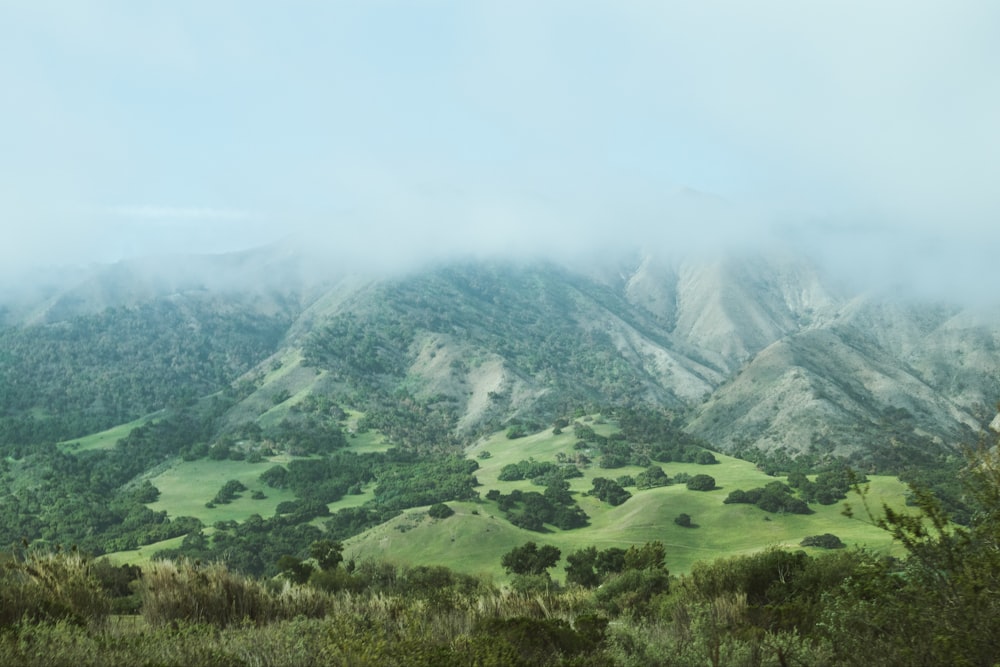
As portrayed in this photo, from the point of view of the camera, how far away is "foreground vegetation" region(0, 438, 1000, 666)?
27.3 ft

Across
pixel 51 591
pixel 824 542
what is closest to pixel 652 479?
pixel 824 542

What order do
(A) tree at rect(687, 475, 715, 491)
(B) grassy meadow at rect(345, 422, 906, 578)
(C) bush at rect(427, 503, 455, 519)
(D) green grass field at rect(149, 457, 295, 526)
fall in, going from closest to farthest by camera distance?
(B) grassy meadow at rect(345, 422, 906, 578)
(C) bush at rect(427, 503, 455, 519)
(A) tree at rect(687, 475, 715, 491)
(D) green grass field at rect(149, 457, 295, 526)

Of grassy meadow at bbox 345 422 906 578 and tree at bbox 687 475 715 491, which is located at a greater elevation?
grassy meadow at bbox 345 422 906 578

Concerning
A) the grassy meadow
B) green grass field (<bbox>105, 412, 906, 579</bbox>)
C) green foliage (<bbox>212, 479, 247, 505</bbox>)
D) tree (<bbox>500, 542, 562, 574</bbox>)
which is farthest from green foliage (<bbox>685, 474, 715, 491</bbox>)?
green foliage (<bbox>212, 479, 247, 505</bbox>)

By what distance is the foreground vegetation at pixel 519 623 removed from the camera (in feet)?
27.3

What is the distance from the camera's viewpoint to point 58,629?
30.1ft

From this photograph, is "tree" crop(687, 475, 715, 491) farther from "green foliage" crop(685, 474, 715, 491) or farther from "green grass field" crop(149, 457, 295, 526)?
"green grass field" crop(149, 457, 295, 526)

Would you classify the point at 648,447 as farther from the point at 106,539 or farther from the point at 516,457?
the point at 106,539

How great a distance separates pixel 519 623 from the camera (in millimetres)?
11500

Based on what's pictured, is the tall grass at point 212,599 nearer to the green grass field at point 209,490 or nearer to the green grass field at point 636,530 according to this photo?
the green grass field at point 636,530

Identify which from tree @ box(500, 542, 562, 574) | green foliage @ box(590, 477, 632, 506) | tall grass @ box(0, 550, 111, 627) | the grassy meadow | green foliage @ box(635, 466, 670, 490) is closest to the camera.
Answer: tall grass @ box(0, 550, 111, 627)

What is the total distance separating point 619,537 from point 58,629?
301 ft

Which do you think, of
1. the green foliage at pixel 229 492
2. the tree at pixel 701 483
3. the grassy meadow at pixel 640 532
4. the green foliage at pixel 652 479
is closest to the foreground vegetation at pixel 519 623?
the grassy meadow at pixel 640 532

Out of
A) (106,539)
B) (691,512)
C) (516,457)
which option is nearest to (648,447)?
(516,457)
